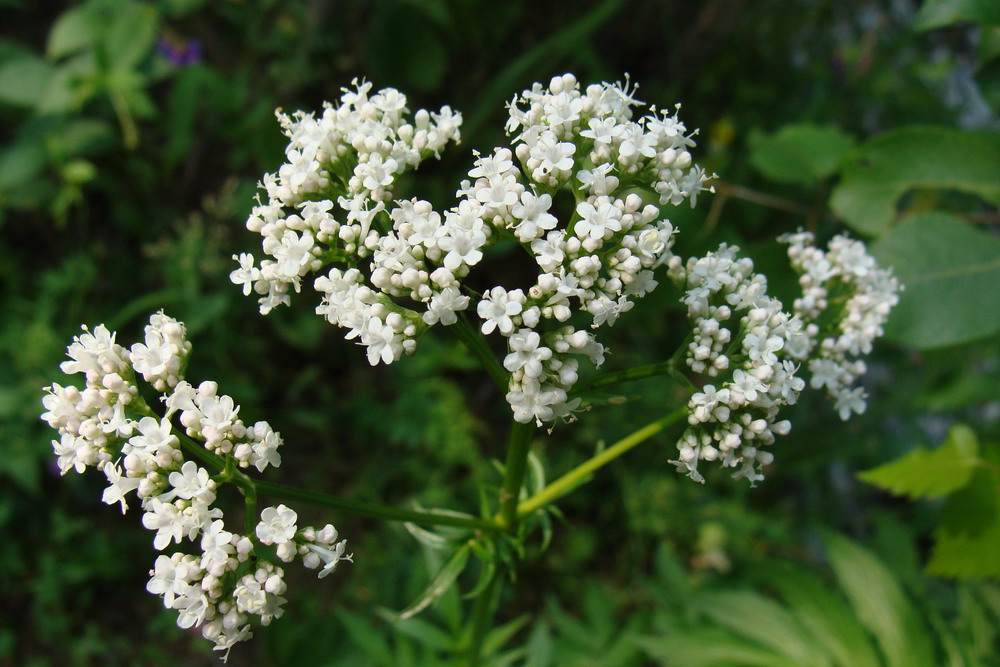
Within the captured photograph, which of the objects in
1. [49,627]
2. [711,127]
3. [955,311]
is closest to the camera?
[955,311]

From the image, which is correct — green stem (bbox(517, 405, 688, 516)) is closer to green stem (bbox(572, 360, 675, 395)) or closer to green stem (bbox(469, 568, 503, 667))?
green stem (bbox(572, 360, 675, 395))

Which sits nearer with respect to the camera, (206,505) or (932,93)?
(206,505)

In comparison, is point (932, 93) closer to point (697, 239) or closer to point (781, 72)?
point (781, 72)

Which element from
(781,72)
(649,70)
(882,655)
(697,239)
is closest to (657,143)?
(697,239)

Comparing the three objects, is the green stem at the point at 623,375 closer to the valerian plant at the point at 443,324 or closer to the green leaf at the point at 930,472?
the valerian plant at the point at 443,324

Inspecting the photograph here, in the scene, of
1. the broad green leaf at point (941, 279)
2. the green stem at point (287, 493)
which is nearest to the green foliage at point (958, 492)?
the broad green leaf at point (941, 279)

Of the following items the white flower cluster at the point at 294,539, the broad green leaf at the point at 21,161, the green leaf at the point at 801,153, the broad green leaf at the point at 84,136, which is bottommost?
the white flower cluster at the point at 294,539

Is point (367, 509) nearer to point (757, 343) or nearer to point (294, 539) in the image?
point (294, 539)
